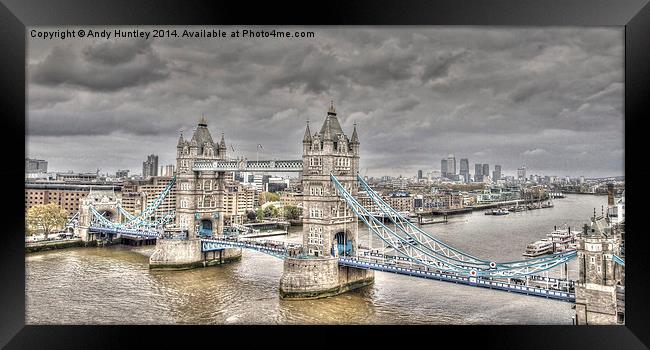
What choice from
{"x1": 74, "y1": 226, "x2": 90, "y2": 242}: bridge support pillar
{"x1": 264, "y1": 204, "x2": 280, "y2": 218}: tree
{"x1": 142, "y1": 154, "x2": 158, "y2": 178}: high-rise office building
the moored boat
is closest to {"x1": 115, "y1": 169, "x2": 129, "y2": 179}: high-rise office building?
{"x1": 142, "y1": 154, "x2": 158, "y2": 178}: high-rise office building

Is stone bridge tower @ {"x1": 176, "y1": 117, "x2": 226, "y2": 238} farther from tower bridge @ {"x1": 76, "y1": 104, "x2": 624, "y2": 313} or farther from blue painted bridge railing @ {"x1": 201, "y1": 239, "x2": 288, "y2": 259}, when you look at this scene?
blue painted bridge railing @ {"x1": 201, "y1": 239, "x2": 288, "y2": 259}

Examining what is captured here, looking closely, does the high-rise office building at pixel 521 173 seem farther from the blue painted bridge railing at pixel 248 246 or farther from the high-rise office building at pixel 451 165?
the blue painted bridge railing at pixel 248 246

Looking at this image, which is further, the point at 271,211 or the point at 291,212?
the point at 271,211

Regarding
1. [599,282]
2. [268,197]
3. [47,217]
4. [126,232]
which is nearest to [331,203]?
[599,282]

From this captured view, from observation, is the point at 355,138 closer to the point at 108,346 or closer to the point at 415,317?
the point at 415,317

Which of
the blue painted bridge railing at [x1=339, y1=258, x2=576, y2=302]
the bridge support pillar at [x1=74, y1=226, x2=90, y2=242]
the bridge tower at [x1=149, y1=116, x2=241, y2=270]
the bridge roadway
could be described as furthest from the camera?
the bridge support pillar at [x1=74, y1=226, x2=90, y2=242]

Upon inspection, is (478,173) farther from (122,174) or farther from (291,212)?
(291,212)

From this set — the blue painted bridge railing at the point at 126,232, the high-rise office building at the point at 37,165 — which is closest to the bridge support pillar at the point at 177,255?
the blue painted bridge railing at the point at 126,232
